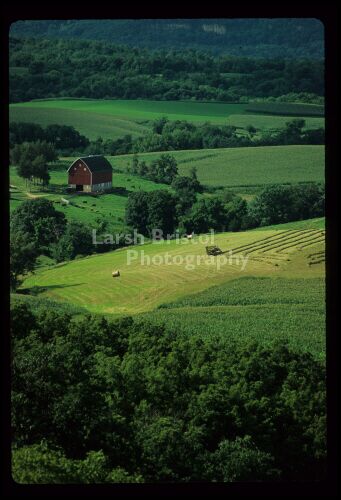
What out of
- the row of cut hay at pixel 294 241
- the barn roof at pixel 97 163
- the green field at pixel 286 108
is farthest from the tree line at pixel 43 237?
the green field at pixel 286 108

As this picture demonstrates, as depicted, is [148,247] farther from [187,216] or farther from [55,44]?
[55,44]

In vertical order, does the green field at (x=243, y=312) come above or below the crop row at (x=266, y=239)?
below

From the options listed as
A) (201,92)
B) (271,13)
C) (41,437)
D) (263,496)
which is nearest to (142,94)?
(201,92)

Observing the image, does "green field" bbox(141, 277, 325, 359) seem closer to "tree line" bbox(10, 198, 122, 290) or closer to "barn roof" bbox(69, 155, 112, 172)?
"tree line" bbox(10, 198, 122, 290)

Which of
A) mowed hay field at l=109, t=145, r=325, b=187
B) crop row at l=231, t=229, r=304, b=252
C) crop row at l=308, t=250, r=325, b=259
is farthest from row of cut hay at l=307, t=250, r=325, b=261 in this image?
mowed hay field at l=109, t=145, r=325, b=187

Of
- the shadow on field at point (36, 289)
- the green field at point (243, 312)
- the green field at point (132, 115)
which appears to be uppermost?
the green field at point (132, 115)

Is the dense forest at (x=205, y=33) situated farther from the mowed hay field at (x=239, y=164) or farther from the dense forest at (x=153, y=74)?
the mowed hay field at (x=239, y=164)

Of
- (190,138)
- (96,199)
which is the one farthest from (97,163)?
(190,138)
